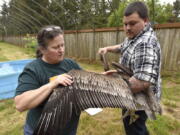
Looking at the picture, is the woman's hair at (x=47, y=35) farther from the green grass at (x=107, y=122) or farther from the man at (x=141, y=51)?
the green grass at (x=107, y=122)

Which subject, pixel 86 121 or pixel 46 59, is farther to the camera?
pixel 86 121

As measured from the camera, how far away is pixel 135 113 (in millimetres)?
1719

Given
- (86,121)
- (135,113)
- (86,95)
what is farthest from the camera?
(86,121)

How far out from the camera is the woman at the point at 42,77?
44.9 inches

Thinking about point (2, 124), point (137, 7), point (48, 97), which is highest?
point (137, 7)

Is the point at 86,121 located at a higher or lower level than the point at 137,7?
lower

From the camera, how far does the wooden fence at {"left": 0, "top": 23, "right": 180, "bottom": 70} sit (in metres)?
5.28

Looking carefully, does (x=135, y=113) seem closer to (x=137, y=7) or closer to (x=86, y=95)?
(x=86, y=95)

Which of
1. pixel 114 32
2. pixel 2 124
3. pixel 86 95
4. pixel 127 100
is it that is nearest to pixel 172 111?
pixel 127 100

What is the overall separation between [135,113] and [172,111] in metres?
2.17

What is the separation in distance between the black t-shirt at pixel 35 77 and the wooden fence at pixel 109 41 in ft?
15.9

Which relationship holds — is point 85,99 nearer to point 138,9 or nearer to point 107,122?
point 138,9

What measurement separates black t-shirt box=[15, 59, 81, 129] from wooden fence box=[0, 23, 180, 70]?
485cm

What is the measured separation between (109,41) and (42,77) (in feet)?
21.2
